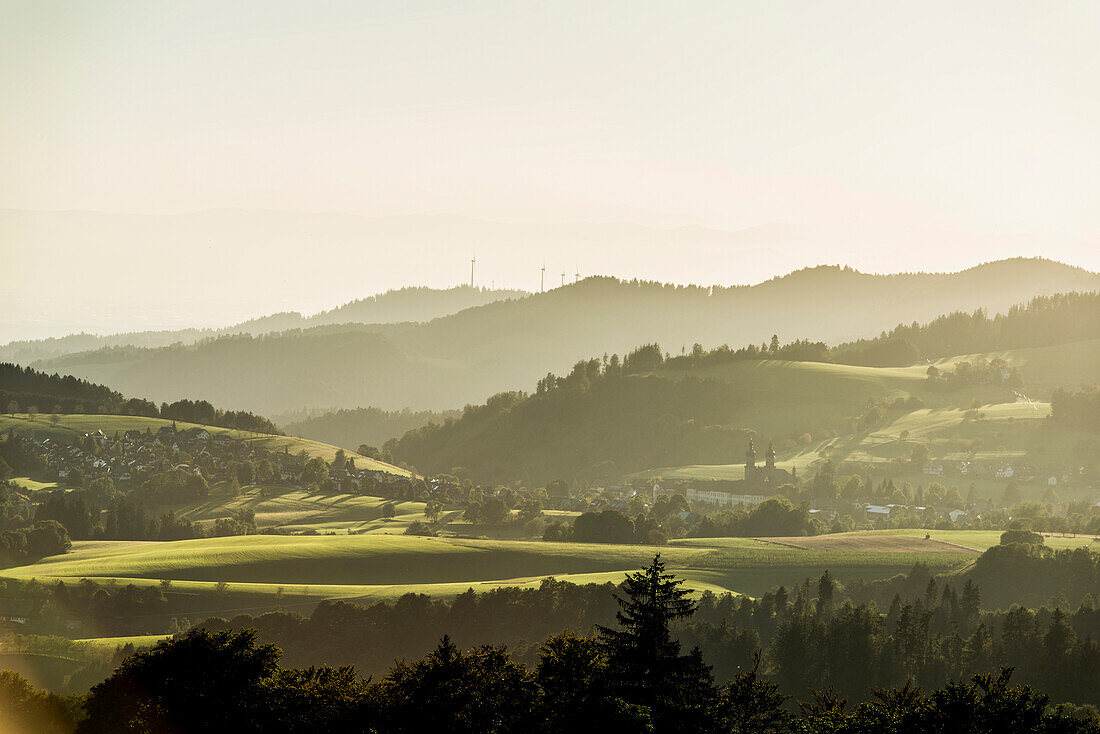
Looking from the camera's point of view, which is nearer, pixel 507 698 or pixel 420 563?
pixel 507 698

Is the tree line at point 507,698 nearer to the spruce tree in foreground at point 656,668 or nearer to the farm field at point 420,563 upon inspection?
the spruce tree in foreground at point 656,668

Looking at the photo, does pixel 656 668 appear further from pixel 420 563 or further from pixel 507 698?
pixel 420 563

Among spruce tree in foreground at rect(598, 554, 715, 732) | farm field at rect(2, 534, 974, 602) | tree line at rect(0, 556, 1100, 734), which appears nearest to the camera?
spruce tree in foreground at rect(598, 554, 715, 732)

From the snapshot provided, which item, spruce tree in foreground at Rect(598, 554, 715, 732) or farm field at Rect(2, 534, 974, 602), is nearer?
spruce tree in foreground at Rect(598, 554, 715, 732)

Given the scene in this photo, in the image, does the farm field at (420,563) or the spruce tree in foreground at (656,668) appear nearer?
the spruce tree in foreground at (656,668)

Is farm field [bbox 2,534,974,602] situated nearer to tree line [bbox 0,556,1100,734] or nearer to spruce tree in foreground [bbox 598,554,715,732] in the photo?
tree line [bbox 0,556,1100,734]

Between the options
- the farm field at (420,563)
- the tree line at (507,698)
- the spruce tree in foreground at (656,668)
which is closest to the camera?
the spruce tree in foreground at (656,668)

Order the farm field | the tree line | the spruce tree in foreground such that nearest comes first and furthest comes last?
the spruce tree in foreground → the tree line → the farm field

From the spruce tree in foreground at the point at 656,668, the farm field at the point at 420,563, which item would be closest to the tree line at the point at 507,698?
the spruce tree in foreground at the point at 656,668

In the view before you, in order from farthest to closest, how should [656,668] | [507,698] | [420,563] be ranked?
[420,563]
[507,698]
[656,668]

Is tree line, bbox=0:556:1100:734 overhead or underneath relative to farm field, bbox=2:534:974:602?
overhead

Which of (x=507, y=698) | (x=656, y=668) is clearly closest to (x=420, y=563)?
(x=507, y=698)

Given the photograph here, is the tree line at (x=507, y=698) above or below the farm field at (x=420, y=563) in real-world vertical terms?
above

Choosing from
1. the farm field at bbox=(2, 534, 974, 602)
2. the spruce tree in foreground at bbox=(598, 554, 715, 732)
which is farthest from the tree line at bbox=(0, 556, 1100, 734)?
the farm field at bbox=(2, 534, 974, 602)
